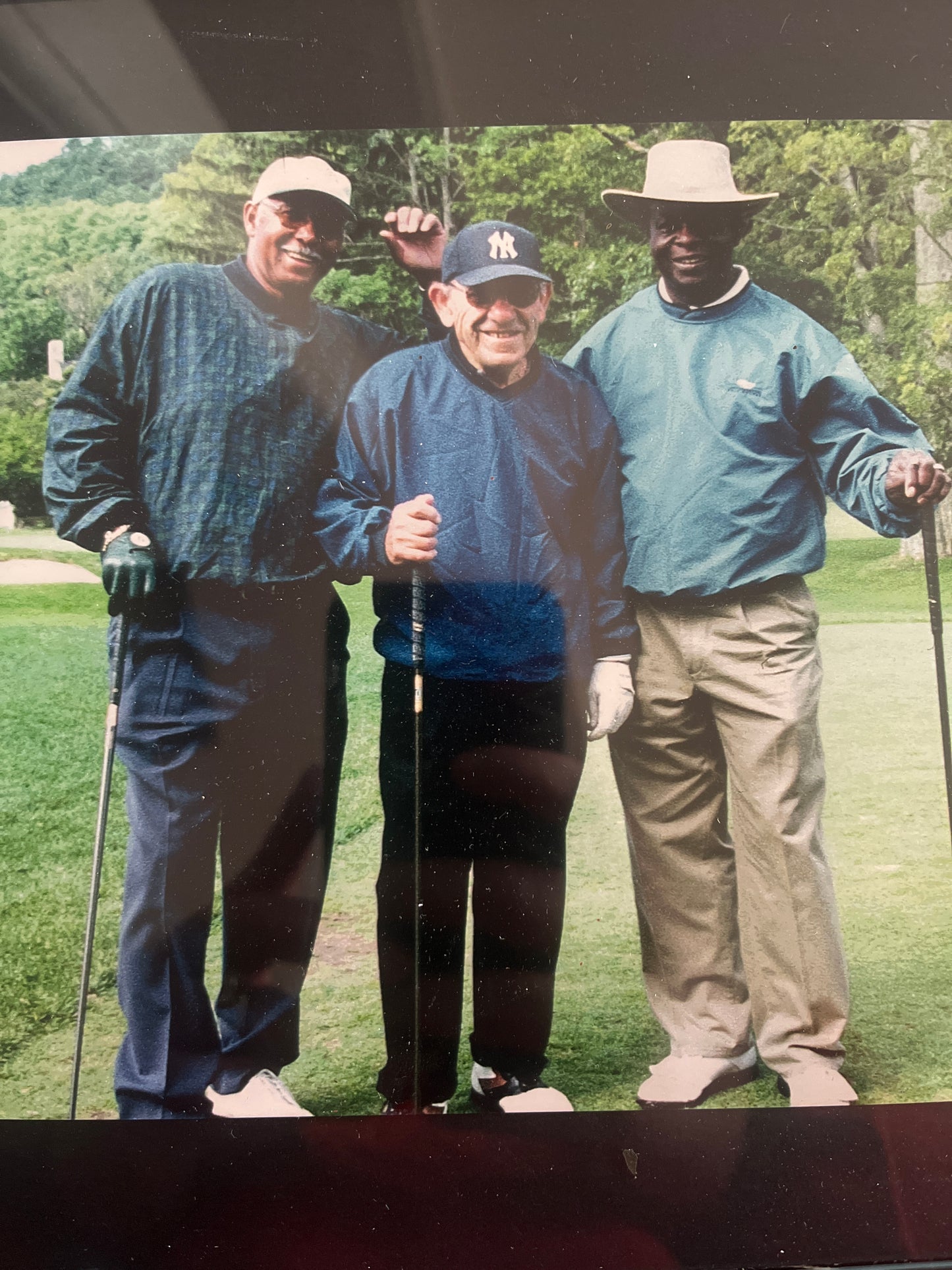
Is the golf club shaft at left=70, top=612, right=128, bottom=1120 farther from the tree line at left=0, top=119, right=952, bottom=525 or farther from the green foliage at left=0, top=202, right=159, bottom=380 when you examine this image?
the green foliage at left=0, top=202, right=159, bottom=380

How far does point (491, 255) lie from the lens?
2.94m

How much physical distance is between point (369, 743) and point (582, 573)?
2.51 ft

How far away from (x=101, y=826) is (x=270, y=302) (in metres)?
1.53

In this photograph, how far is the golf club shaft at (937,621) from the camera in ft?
9.93

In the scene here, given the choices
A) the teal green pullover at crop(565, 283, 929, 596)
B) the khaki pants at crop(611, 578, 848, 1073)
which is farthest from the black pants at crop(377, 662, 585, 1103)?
the teal green pullover at crop(565, 283, 929, 596)

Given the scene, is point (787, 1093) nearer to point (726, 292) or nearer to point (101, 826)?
point (101, 826)

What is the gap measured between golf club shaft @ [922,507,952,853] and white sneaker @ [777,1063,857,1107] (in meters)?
0.78

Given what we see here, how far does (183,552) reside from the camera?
2.94 metres

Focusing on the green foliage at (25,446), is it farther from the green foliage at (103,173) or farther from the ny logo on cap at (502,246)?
the ny logo on cap at (502,246)

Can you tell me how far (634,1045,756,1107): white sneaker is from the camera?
2.99m

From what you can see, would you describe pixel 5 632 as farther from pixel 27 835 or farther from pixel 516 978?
pixel 516 978

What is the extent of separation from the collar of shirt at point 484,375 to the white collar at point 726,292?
0.40 meters

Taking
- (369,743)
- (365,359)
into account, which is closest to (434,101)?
(365,359)

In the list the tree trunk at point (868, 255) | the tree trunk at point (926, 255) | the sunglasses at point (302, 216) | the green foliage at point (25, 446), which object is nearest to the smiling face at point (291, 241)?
the sunglasses at point (302, 216)
